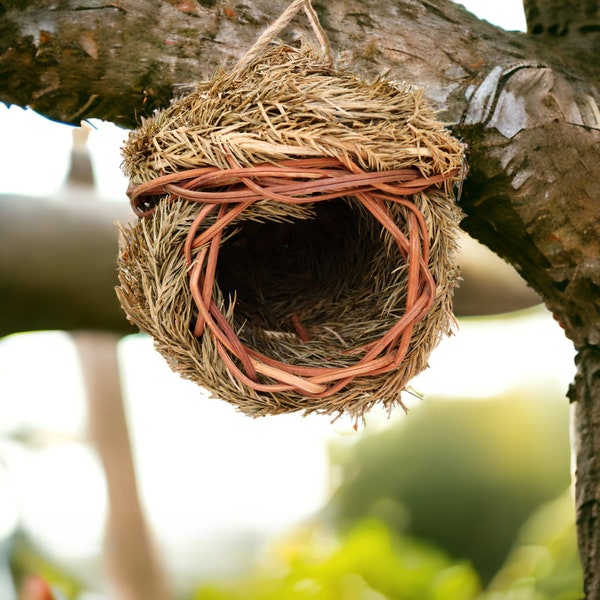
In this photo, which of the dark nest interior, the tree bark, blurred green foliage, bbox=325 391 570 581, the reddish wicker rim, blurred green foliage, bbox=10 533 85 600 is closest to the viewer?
the reddish wicker rim

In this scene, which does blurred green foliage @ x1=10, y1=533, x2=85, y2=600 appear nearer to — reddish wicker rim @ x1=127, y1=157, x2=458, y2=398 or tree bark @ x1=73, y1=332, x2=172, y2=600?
tree bark @ x1=73, y1=332, x2=172, y2=600

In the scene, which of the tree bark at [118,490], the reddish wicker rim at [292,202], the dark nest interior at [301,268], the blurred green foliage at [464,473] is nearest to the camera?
the reddish wicker rim at [292,202]

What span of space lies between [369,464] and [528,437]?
0.43m

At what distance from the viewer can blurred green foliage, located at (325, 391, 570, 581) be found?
1.81 m

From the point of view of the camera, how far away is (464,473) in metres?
1.85

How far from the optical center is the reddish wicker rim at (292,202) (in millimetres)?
448

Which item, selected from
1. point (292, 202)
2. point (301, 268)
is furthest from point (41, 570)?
point (292, 202)

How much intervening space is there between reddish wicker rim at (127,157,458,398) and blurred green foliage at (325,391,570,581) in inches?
52.4

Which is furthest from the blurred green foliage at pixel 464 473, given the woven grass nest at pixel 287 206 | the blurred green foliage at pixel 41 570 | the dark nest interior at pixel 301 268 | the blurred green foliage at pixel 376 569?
the woven grass nest at pixel 287 206

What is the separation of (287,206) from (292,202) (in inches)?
2.5

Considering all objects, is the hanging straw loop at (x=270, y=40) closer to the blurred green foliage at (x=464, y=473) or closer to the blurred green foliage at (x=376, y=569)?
the blurred green foliage at (x=376, y=569)

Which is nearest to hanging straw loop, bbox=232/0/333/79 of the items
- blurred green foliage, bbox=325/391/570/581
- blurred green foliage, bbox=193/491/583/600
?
blurred green foliage, bbox=193/491/583/600

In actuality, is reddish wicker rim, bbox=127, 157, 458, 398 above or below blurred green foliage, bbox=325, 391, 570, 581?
above

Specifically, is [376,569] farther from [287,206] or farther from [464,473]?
[287,206]
